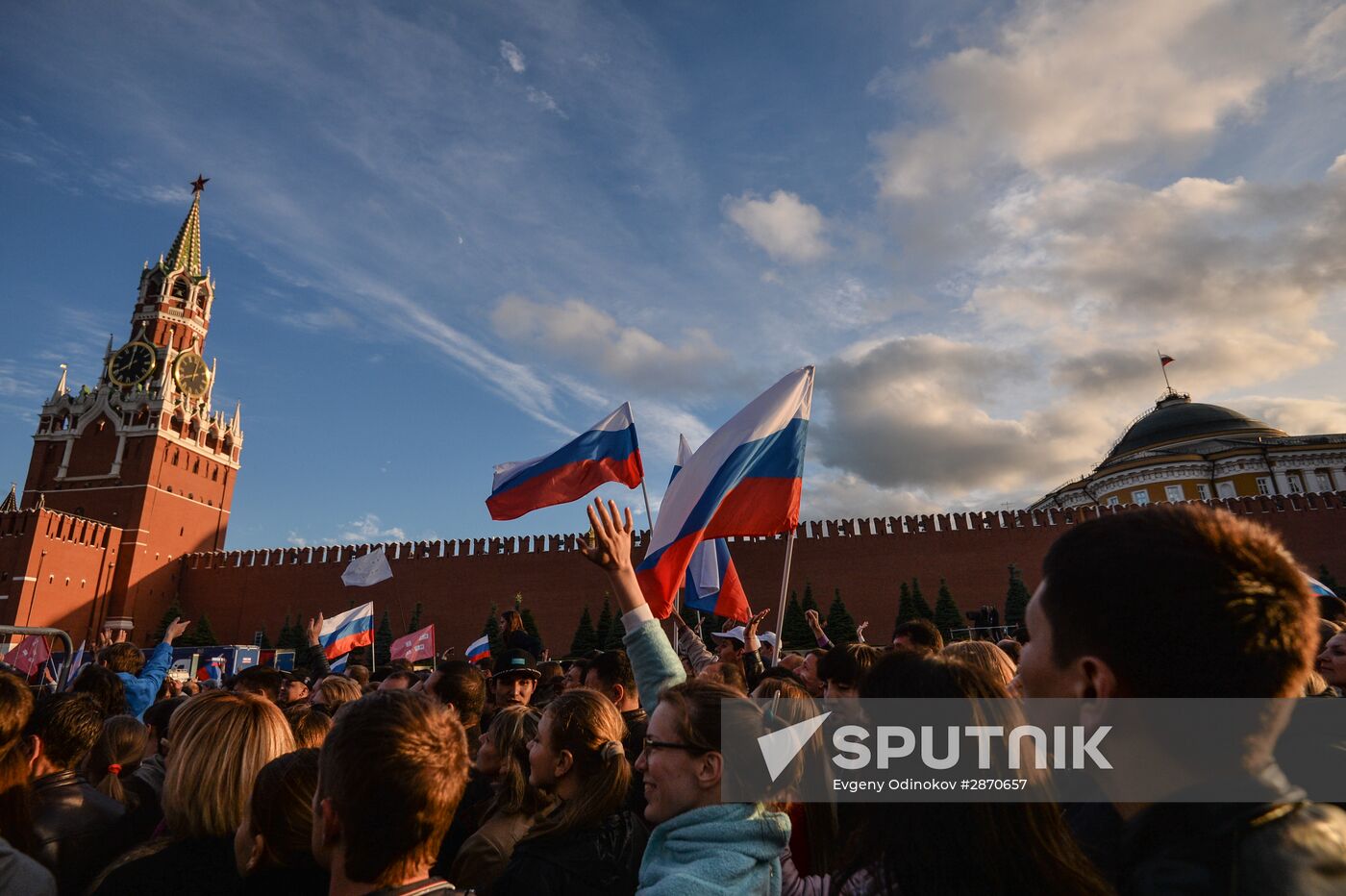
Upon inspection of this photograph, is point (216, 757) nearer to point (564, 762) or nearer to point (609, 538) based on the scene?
point (564, 762)

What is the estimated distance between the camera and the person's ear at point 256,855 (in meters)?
1.97

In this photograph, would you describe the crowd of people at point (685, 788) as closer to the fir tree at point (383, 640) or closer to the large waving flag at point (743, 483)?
the large waving flag at point (743, 483)

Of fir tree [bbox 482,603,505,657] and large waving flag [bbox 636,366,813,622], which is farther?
fir tree [bbox 482,603,505,657]

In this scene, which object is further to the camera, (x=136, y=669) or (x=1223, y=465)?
(x=1223, y=465)

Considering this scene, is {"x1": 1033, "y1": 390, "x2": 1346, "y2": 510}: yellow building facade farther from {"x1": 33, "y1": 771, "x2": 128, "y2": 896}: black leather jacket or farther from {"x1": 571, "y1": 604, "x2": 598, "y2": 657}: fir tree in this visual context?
{"x1": 33, "y1": 771, "x2": 128, "y2": 896}: black leather jacket

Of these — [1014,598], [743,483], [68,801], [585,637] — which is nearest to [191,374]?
[585,637]

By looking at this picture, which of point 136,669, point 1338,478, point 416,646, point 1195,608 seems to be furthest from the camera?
point 1338,478

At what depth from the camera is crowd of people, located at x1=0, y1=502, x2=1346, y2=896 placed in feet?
3.60

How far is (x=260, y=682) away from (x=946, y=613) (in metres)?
28.8

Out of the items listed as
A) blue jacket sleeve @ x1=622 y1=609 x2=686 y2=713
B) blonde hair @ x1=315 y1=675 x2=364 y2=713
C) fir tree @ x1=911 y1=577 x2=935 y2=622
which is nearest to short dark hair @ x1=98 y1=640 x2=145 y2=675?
blonde hair @ x1=315 y1=675 x2=364 y2=713

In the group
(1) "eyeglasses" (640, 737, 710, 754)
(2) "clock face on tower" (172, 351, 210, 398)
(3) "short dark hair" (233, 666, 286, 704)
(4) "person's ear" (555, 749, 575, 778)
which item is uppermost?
(2) "clock face on tower" (172, 351, 210, 398)

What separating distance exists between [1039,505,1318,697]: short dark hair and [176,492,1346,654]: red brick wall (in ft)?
104

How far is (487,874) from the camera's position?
2520 millimetres

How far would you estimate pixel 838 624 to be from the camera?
96.8 feet
